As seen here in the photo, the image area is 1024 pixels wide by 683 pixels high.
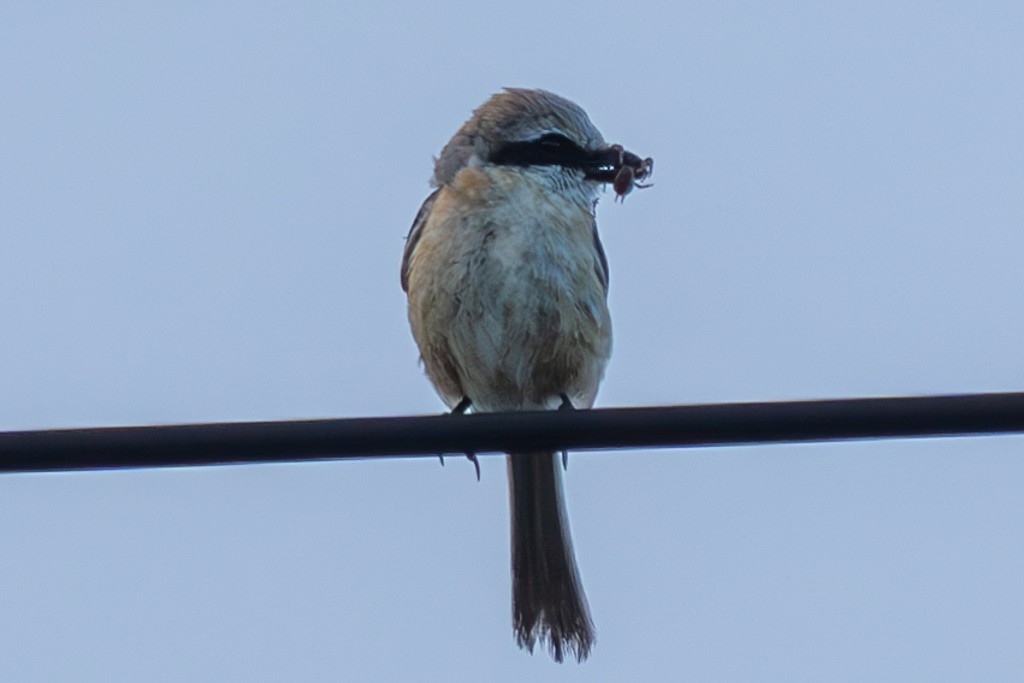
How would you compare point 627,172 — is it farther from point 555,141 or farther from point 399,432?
point 399,432

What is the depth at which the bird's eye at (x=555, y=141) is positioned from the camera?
6.27 meters

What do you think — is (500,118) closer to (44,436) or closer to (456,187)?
(456,187)

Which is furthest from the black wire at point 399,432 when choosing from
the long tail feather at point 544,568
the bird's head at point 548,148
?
the bird's head at point 548,148

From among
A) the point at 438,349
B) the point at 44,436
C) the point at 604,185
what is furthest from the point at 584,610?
the point at 44,436

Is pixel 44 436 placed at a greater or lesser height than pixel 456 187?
lesser

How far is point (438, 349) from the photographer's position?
5938 millimetres

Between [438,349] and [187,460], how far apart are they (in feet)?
8.42

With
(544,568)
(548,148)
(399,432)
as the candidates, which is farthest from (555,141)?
(399,432)

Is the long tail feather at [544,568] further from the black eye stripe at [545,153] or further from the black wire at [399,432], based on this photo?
the black wire at [399,432]

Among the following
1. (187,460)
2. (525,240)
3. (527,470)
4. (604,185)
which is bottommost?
(187,460)

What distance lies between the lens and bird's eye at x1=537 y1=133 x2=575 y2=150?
20.6ft

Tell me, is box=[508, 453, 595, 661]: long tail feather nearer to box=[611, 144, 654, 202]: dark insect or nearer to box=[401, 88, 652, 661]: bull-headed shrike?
box=[401, 88, 652, 661]: bull-headed shrike

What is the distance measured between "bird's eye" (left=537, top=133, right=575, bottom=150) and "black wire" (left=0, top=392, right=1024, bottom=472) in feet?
9.43

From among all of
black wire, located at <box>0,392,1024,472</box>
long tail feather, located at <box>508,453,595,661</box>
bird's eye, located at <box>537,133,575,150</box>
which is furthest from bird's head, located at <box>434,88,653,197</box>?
black wire, located at <box>0,392,1024,472</box>
